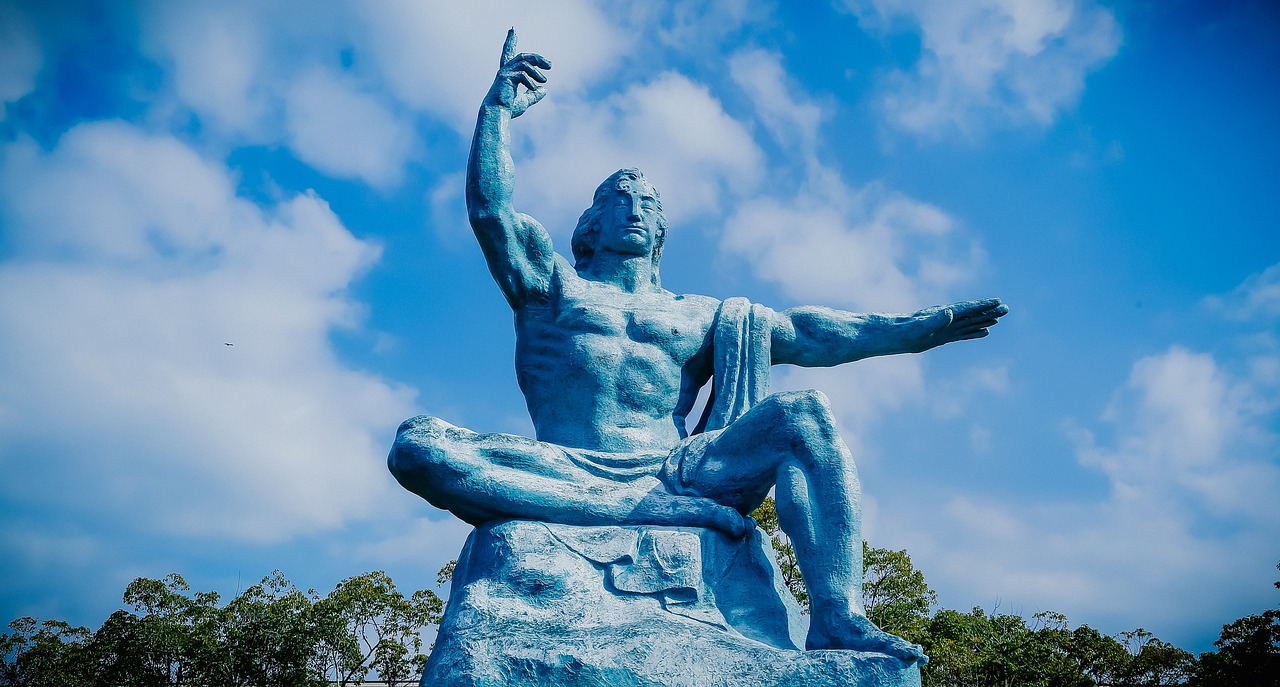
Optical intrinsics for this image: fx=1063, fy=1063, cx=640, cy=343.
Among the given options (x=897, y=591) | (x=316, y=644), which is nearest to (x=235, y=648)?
(x=316, y=644)

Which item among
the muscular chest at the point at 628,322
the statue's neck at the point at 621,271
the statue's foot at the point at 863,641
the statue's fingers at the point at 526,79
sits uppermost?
the statue's fingers at the point at 526,79

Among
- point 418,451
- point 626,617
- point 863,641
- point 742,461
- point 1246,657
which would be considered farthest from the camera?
point 1246,657

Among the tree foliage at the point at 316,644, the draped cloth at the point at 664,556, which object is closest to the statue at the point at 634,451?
the draped cloth at the point at 664,556

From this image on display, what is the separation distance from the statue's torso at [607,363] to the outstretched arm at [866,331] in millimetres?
547

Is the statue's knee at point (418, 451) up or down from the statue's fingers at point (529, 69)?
down

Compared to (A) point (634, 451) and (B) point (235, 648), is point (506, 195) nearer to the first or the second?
(A) point (634, 451)

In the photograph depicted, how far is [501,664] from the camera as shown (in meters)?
4.71

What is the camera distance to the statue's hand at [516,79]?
6.54 m

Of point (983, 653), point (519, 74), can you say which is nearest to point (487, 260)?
point (519, 74)

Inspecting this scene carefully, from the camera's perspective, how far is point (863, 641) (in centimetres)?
482

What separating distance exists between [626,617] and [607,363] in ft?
5.54

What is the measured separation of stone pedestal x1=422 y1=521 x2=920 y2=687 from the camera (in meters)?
4.67

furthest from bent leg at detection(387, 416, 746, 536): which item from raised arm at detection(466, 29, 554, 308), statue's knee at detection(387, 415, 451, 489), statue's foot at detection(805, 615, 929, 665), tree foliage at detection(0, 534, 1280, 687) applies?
tree foliage at detection(0, 534, 1280, 687)

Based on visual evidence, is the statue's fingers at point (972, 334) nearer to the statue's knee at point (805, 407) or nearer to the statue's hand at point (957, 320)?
the statue's hand at point (957, 320)
